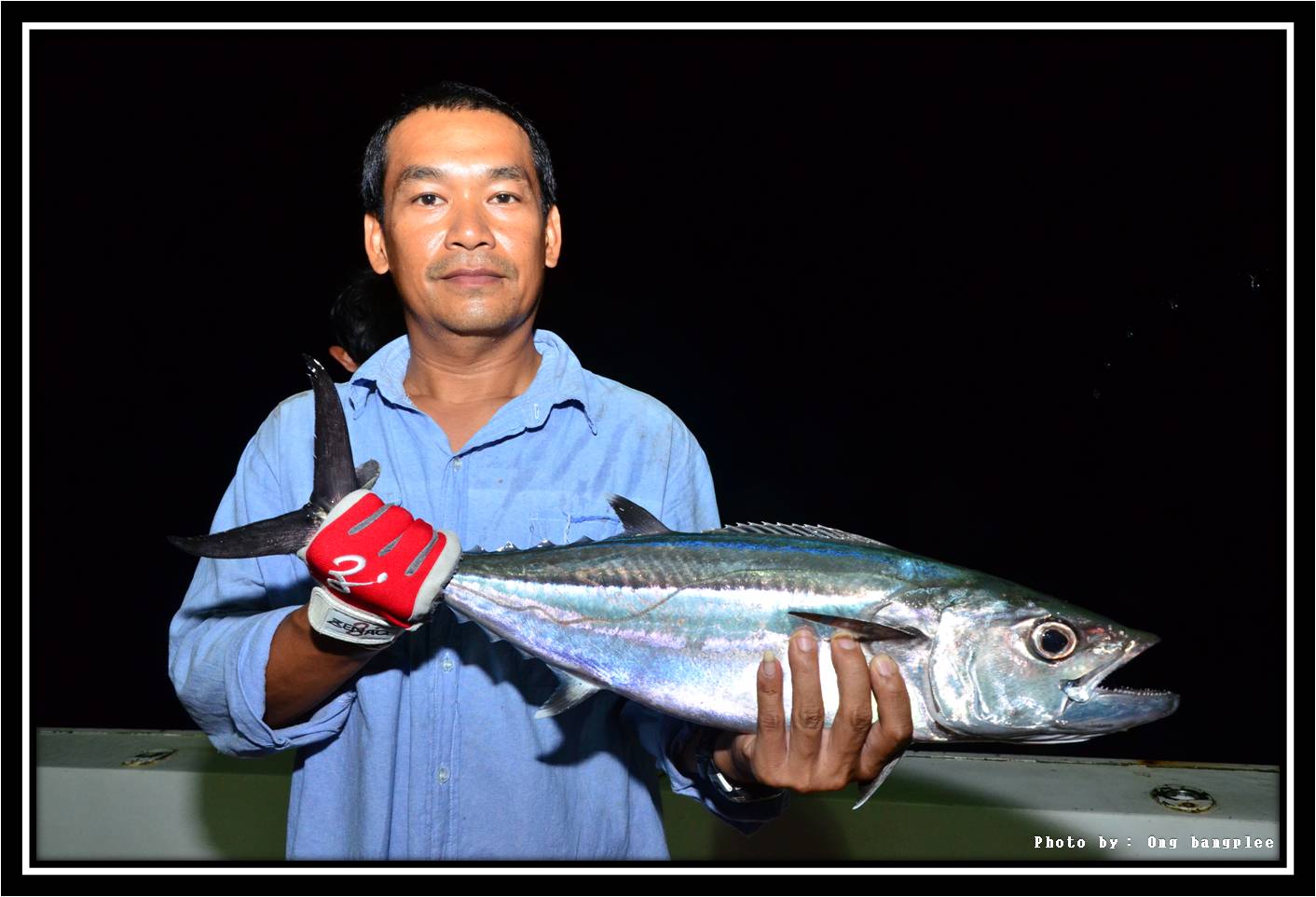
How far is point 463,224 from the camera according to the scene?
4.79 ft

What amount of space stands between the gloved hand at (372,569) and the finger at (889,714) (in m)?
0.56

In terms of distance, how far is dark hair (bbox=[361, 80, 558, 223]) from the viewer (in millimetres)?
1559

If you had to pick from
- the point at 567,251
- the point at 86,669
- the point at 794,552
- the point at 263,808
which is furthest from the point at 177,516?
the point at 794,552

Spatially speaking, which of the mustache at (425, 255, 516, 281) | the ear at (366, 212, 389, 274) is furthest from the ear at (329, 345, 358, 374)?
the mustache at (425, 255, 516, 281)

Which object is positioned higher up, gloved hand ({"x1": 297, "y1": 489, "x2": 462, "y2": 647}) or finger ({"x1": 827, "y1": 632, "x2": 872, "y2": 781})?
gloved hand ({"x1": 297, "y1": 489, "x2": 462, "y2": 647})

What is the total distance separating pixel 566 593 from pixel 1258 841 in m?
1.96

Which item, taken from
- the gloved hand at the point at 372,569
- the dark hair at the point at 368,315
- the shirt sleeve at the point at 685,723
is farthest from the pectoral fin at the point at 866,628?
the dark hair at the point at 368,315

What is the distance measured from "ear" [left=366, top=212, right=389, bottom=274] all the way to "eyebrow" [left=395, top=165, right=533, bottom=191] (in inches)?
4.9

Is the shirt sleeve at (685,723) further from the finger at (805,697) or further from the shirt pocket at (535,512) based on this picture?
the finger at (805,697)

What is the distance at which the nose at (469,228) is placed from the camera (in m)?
1.44

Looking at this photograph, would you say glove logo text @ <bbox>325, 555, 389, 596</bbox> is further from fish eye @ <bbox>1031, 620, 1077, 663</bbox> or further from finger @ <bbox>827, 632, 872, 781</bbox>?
fish eye @ <bbox>1031, 620, 1077, 663</bbox>

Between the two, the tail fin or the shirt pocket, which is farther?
the shirt pocket

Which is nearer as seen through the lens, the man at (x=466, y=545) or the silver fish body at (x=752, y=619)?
the silver fish body at (x=752, y=619)

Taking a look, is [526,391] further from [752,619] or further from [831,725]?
[831,725]
